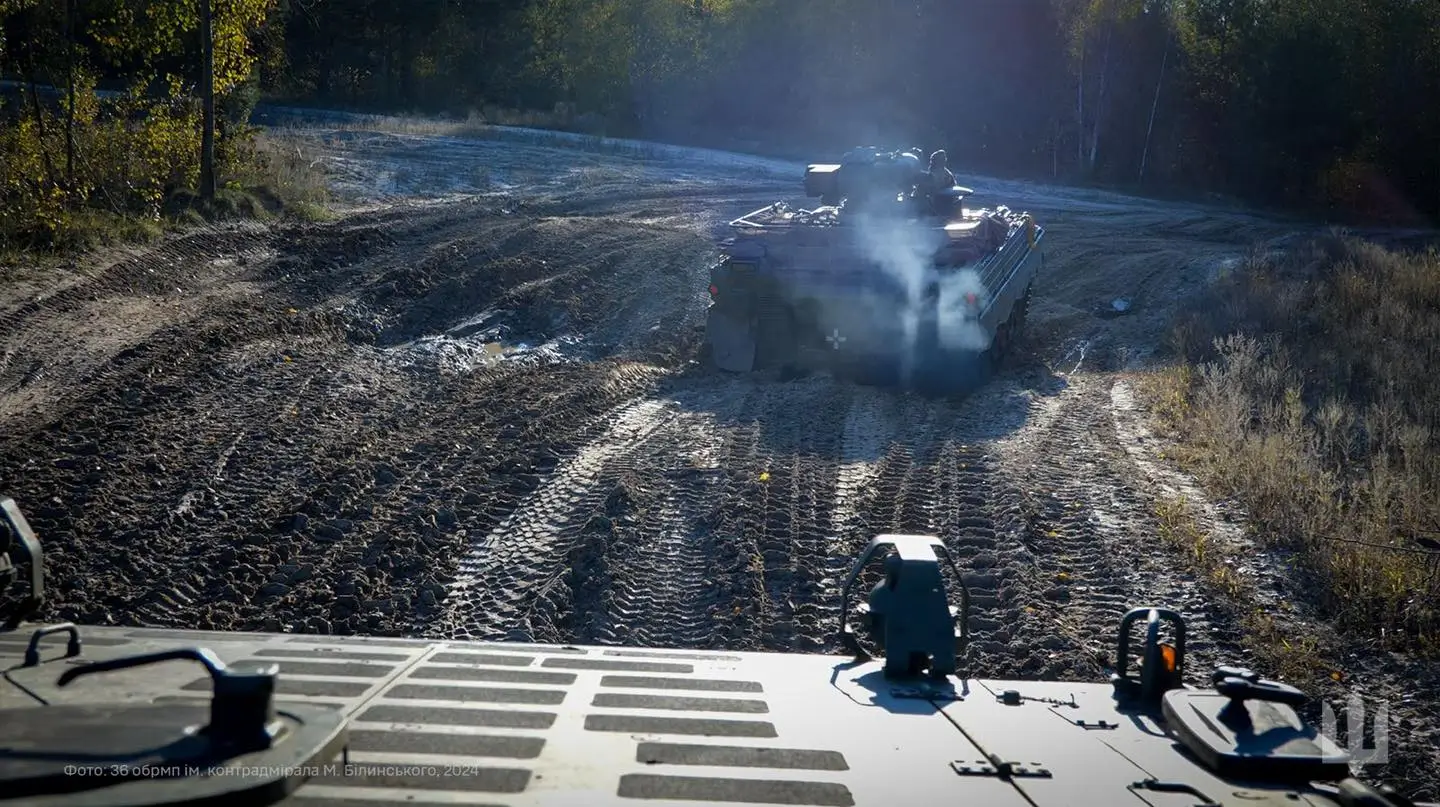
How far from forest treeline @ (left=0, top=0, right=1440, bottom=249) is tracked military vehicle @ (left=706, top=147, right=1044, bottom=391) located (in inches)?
370

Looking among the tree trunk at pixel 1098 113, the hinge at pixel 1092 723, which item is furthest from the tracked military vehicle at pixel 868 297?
the tree trunk at pixel 1098 113

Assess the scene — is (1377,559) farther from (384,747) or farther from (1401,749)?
(384,747)

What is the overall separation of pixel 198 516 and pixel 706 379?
5.50 metres

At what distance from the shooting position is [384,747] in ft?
8.43

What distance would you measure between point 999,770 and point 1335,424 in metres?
8.51

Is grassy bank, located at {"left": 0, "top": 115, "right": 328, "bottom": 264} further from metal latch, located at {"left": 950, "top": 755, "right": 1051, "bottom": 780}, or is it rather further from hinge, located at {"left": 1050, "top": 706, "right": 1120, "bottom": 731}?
metal latch, located at {"left": 950, "top": 755, "right": 1051, "bottom": 780}

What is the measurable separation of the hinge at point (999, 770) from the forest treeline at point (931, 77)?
17.5 metres

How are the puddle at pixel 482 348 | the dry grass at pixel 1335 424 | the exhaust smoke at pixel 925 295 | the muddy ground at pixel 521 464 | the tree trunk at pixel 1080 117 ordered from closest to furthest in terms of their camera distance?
the muddy ground at pixel 521 464, the dry grass at pixel 1335 424, the exhaust smoke at pixel 925 295, the puddle at pixel 482 348, the tree trunk at pixel 1080 117

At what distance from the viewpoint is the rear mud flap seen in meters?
12.6

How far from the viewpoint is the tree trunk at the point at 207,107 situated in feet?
56.0

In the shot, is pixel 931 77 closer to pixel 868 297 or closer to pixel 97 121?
pixel 97 121

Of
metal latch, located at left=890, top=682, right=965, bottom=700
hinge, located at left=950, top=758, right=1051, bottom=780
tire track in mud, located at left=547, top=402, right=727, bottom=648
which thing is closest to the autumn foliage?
tire track in mud, located at left=547, top=402, right=727, bottom=648

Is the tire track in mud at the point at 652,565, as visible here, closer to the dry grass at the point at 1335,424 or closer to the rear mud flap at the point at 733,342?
the rear mud flap at the point at 733,342

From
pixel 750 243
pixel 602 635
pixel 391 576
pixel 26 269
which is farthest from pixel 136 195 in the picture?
pixel 602 635
